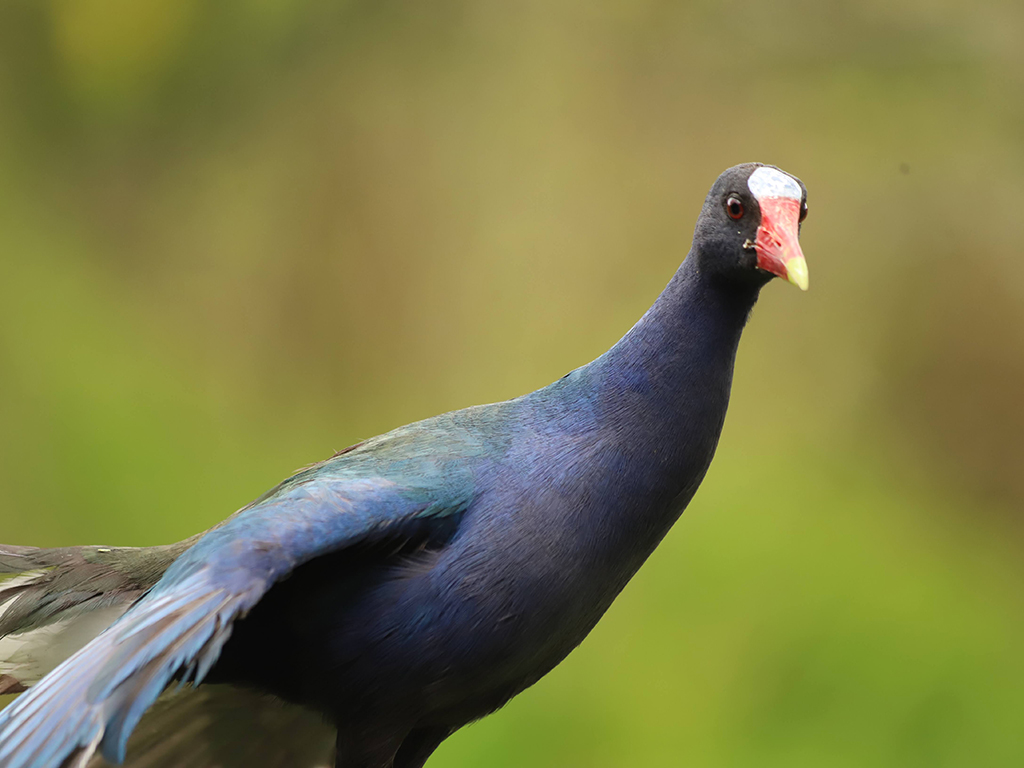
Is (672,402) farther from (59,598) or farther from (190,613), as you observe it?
(59,598)

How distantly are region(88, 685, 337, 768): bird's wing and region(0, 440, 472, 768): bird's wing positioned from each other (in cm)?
43

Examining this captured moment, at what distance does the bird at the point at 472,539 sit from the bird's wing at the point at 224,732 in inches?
1.5

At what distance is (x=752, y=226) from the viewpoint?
1.86 meters

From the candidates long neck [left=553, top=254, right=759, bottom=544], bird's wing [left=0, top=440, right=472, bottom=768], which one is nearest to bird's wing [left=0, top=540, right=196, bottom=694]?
bird's wing [left=0, top=440, right=472, bottom=768]

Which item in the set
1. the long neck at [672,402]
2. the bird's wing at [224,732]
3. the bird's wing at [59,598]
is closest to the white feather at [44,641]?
the bird's wing at [59,598]

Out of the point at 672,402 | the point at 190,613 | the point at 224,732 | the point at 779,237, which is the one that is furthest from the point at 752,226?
the point at 224,732

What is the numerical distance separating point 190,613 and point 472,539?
0.51 metres

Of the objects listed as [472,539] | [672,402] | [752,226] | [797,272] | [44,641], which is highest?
[752,226]

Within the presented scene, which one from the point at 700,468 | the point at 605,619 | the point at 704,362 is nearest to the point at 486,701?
the point at 700,468

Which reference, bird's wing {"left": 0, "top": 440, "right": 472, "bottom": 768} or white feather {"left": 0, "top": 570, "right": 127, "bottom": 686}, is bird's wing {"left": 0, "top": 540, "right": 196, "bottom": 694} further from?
bird's wing {"left": 0, "top": 440, "right": 472, "bottom": 768}

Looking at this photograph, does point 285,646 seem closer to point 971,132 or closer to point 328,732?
point 328,732

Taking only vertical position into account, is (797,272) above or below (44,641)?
above

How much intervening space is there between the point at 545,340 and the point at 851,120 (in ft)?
4.87

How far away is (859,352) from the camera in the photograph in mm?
4191
